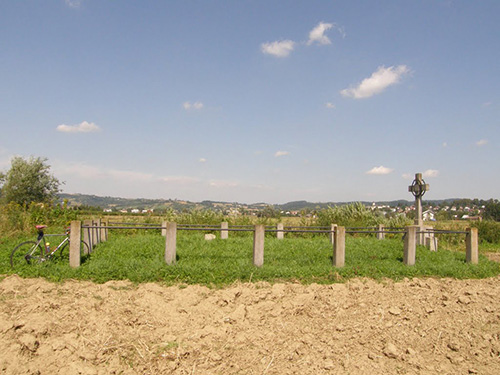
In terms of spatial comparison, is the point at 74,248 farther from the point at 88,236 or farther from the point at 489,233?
the point at 489,233

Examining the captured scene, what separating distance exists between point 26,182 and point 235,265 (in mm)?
36526

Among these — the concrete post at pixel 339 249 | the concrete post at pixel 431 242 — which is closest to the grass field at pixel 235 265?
the concrete post at pixel 339 249

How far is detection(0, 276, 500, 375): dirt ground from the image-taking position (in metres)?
4.46

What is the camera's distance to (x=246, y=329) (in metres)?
5.30

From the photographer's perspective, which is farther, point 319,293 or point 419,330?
point 319,293

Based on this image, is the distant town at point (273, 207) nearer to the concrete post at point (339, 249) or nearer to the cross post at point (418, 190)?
the cross post at point (418, 190)

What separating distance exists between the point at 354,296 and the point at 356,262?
88.9 inches

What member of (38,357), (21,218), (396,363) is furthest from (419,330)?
(21,218)

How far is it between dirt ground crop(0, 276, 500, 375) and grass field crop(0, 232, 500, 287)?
45 cm

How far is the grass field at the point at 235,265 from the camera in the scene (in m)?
7.22

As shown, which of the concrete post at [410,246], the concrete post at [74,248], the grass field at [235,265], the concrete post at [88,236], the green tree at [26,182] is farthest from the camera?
the green tree at [26,182]

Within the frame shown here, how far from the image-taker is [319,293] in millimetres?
6527

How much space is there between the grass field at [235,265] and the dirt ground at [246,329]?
17.7 inches

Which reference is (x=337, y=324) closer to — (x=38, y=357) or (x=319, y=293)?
(x=319, y=293)
